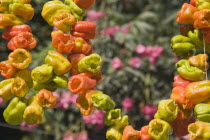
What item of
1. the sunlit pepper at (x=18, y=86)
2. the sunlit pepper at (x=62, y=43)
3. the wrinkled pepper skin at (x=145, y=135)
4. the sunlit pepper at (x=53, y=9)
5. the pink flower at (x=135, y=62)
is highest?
the sunlit pepper at (x=53, y=9)

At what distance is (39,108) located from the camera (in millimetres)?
821

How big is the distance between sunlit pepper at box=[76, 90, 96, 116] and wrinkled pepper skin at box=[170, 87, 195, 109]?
0.16m

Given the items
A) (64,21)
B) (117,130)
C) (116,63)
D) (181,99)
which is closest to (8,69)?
Answer: (64,21)

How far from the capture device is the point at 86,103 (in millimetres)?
842

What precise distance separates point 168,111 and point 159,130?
0.14ft

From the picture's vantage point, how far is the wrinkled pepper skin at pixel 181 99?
32.1 inches

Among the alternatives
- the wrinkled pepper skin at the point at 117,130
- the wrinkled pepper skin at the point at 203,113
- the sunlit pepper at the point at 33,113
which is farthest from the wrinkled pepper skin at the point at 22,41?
the wrinkled pepper skin at the point at 203,113

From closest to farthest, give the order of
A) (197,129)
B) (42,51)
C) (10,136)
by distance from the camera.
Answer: (197,129), (42,51), (10,136)

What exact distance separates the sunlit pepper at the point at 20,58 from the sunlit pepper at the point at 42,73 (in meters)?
0.03

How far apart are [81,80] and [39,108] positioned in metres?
0.10

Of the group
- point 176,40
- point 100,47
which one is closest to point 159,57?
point 100,47

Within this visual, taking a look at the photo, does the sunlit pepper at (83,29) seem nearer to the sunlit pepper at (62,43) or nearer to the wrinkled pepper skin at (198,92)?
the sunlit pepper at (62,43)

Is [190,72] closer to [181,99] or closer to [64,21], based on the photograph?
[181,99]

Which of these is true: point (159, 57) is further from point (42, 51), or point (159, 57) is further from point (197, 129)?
point (197, 129)
